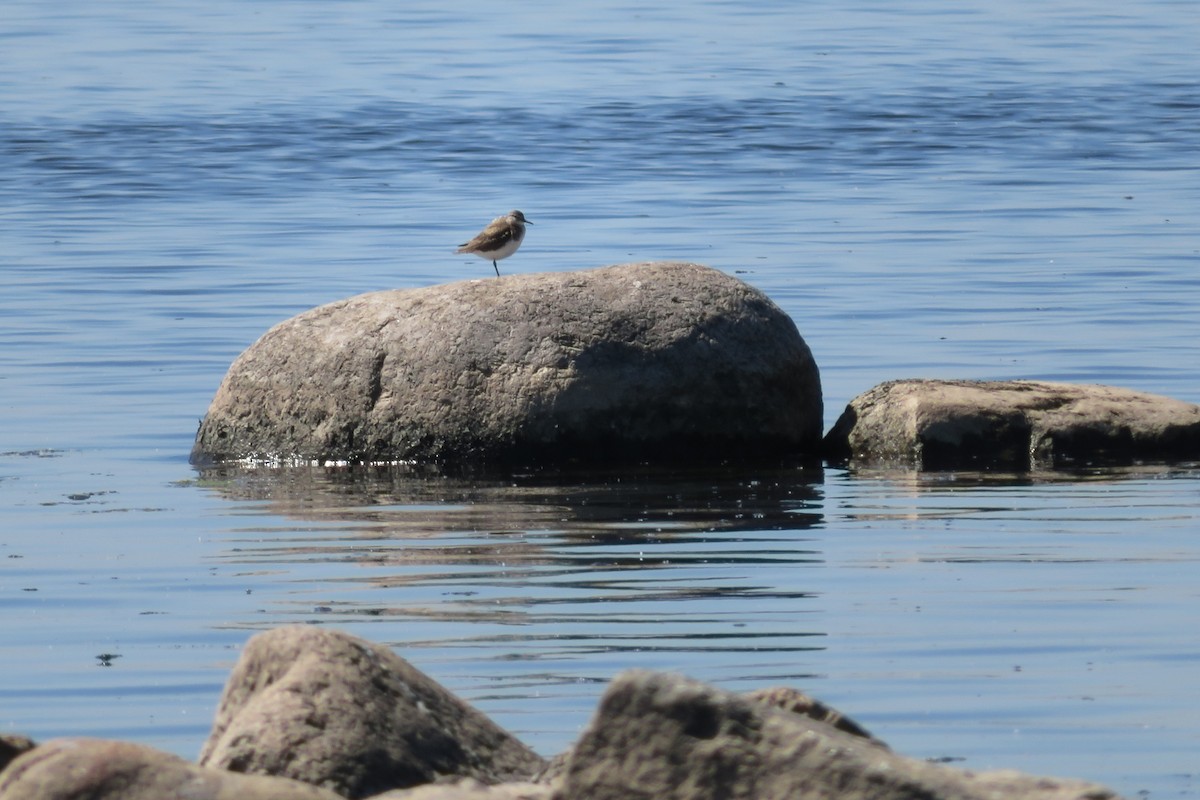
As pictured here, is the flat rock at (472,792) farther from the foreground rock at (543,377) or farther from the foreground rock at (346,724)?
the foreground rock at (543,377)

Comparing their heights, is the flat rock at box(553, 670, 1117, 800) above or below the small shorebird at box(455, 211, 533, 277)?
below

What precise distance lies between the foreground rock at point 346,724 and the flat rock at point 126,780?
46 centimetres

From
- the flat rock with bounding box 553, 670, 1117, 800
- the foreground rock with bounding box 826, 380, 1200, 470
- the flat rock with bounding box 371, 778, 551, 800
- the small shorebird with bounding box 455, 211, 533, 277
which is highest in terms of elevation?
the small shorebird with bounding box 455, 211, 533, 277

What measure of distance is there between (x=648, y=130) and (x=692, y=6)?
25.6 metres

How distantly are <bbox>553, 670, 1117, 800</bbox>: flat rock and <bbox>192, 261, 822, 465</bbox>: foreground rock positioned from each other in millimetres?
6995

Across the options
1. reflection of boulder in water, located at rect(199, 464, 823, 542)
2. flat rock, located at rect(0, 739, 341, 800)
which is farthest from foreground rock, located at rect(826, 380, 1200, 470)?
flat rock, located at rect(0, 739, 341, 800)

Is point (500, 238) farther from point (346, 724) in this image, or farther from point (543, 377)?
point (346, 724)

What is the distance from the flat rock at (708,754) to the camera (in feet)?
16.5

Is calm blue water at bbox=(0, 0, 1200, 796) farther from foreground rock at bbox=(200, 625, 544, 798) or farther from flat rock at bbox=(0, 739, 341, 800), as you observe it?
flat rock at bbox=(0, 739, 341, 800)

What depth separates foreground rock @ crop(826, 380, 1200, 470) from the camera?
12320mm

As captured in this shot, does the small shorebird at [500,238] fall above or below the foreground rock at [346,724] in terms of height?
above

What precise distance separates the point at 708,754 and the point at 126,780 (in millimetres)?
1413

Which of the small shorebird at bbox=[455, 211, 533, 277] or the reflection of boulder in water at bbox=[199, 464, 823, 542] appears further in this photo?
the small shorebird at bbox=[455, 211, 533, 277]

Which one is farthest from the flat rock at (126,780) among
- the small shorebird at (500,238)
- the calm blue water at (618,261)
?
the small shorebird at (500,238)
